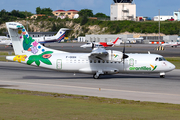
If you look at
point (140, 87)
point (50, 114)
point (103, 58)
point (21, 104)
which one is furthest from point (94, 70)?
point (50, 114)

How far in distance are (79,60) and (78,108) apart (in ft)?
49.9

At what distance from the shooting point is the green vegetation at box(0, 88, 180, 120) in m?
14.2

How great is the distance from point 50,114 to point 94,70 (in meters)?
17.6

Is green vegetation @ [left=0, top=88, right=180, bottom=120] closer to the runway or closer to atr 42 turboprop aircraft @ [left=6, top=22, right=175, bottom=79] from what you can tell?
the runway

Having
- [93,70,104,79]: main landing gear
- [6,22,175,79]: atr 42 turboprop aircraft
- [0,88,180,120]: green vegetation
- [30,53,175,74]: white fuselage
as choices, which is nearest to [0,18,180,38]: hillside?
[30,53,175,74]: white fuselage

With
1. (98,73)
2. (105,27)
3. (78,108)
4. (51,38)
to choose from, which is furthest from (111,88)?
(105,27)

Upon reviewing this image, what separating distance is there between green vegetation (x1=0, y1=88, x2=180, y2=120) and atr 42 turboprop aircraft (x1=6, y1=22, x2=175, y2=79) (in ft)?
29.9

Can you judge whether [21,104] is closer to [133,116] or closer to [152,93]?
[133,116]

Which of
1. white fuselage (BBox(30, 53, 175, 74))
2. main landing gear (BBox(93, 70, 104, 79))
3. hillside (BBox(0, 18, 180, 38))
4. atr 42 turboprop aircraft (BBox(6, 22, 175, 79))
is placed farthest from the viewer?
hillside (BBox(0, 18, 180, 38))

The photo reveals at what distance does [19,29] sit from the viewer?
102 feet

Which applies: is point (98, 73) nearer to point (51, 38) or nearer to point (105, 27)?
point (51, 38)

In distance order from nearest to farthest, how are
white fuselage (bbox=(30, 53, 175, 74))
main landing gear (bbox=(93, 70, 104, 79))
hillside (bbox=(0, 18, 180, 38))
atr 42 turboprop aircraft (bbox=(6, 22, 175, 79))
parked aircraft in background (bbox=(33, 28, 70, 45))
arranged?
1. atr 42 turboprop aircraft (bbox=(6, 22, 175, 79))
2. white fuselage (bbox=(30, 53, 175, 74))
3. main landing gear (bbox=(93, 70, 104, 79))
4. parked aircraft in background (bbox=(33, 28, 70, 45))
5. hillside (bbox=(0, 18, 180, 38))

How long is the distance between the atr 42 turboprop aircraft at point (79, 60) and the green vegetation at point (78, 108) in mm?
9125

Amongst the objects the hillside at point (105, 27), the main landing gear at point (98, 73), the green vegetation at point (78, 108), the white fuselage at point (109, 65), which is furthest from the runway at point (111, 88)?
the hillside at point (105, 27)
